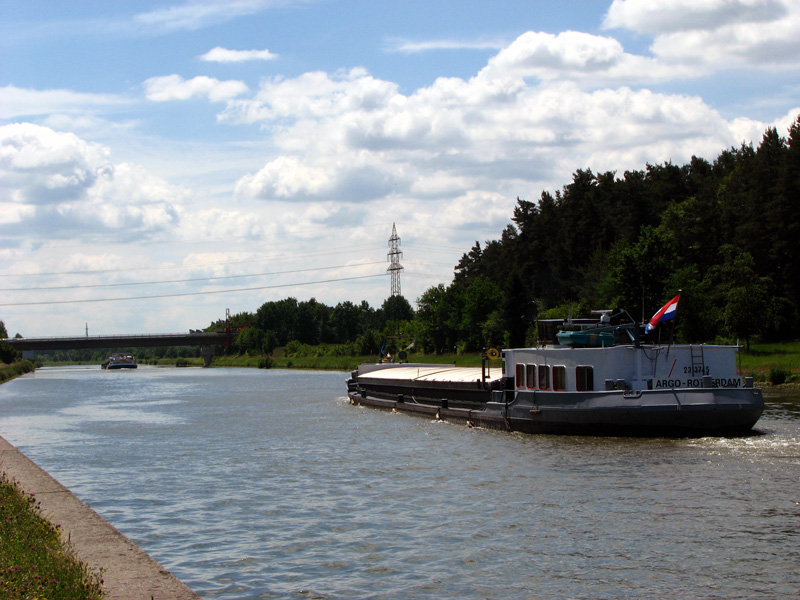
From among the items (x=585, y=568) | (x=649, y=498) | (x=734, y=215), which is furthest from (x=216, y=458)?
(x=734, y=215)

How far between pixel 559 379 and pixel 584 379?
3.89 ft

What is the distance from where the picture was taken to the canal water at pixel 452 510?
46.5 ft

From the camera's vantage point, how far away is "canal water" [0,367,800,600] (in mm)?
14164

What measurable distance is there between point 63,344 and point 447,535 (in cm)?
14009

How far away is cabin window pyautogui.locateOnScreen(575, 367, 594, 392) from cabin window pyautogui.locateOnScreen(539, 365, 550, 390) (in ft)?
5.05

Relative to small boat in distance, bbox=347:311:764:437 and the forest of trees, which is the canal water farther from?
the forest of trees

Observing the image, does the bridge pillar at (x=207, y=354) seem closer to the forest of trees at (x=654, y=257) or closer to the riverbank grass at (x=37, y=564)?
the forest of trees at (x=654, y=257)

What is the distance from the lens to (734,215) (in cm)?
8162

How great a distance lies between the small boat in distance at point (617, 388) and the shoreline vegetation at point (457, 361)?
6.36ft

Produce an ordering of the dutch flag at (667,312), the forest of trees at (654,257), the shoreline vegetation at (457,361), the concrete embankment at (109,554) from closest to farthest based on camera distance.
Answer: the concrete embankment at (109,554) → the dutch flag at (667,312) → the shoreline vegetation at (457,361) → the forest of trees at (654,257)

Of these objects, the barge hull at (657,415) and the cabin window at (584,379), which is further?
the cabin window at (584,379)

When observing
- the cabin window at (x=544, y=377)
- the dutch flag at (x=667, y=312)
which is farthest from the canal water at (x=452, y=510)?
the dutch flag at (x=667, y=312)

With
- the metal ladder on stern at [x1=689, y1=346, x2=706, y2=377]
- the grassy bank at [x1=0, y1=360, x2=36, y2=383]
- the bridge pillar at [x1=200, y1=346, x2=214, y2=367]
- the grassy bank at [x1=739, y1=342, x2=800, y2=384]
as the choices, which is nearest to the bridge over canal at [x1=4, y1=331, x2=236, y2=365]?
the grassy bank at [x1=0, y1=360, x2=36, y2=383]

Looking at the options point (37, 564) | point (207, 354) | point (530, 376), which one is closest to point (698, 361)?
point (530, 376)
